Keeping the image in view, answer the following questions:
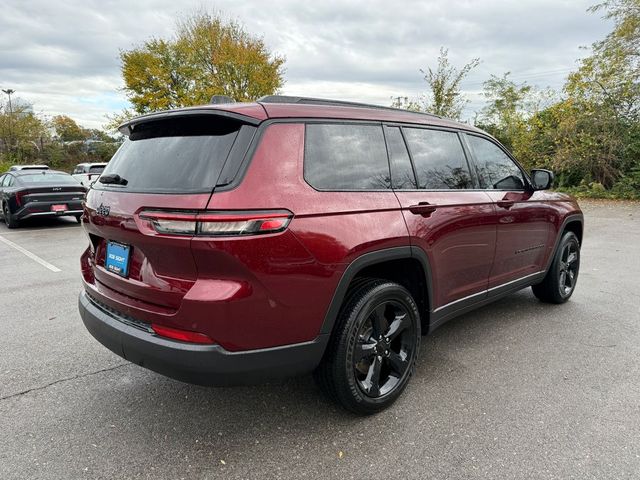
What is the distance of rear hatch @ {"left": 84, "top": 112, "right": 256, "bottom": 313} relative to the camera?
6.77ft

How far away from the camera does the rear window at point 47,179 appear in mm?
10633

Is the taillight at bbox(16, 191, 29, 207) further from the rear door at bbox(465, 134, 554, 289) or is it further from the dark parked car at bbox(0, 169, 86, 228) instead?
the rear door at bbox(465, 134, 554, 289)

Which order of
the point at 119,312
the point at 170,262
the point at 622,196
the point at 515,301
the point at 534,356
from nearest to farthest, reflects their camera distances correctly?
the point at 170,262 → the point at 119,312 → the point at 534,356 → the point at 515,301 → the point at 622,196

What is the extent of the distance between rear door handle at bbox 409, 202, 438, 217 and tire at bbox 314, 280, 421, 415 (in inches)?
18.8

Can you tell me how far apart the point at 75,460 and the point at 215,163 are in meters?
1.63

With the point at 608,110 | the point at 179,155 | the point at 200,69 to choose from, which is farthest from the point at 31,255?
the point at 200,69

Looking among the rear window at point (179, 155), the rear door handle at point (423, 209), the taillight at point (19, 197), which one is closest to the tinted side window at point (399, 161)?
the rear door handle at point (423, 209)

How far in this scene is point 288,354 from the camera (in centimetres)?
220

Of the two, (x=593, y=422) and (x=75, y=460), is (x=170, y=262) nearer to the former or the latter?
(x=75, y=460)

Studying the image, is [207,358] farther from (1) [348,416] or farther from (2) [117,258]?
(1) [348,416]

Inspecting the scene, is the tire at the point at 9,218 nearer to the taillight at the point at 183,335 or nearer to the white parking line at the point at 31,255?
the white parking line at the point at 31,255

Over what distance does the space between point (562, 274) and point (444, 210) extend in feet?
7.88

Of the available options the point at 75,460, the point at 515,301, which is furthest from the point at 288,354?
the point at 515,301

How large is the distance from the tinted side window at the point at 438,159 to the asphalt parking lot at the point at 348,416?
4.32 ft
